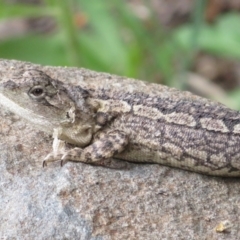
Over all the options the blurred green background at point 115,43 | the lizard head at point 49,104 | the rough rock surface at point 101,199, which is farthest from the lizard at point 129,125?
the blurred green background at point 115,43

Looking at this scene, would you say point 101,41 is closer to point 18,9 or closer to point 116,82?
point 18,9

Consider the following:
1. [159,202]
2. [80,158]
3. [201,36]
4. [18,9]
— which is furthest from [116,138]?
[201,36]

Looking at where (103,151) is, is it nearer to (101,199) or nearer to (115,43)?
(101,199)

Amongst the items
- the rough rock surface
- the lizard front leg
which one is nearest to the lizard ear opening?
the rough rock surface

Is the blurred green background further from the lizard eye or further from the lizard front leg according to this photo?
the lizard eye

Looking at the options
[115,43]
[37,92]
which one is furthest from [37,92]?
[115,43]

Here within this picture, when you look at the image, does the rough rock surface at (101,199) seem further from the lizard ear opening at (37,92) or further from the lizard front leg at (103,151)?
the lizard ear opening at (37,92)

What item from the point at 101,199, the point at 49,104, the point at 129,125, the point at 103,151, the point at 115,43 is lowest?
the point at 101,199
